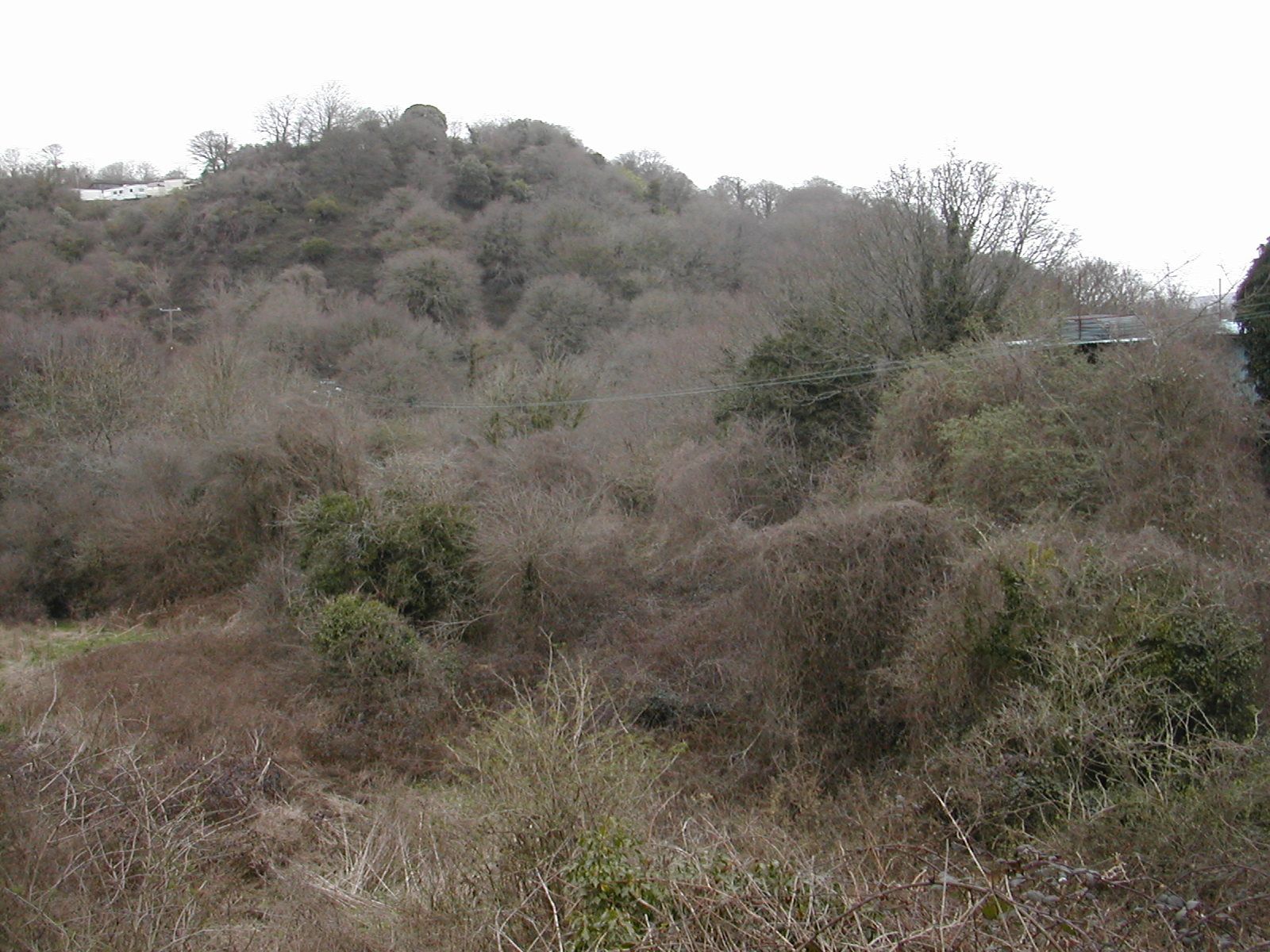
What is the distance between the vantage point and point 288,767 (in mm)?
12516

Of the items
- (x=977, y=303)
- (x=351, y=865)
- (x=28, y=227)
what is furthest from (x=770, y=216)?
(x=351, y=865)

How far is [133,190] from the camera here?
2672 inches

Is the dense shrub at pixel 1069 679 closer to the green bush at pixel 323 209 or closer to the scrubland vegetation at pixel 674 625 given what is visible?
the scrubland vegetation at pixel 674 625

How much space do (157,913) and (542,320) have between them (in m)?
35.0

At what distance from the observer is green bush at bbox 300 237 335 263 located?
44.7 m

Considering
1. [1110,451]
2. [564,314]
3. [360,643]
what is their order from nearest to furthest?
1. [1110,451]
2. [360,643]
3. [564,314]

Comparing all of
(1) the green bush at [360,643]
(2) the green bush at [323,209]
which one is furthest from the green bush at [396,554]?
(2) the green bush at [323,209]

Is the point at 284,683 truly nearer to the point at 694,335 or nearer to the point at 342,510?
the point at 342,510

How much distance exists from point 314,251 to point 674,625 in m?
35.1

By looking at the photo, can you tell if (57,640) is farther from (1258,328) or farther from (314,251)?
(314,251)

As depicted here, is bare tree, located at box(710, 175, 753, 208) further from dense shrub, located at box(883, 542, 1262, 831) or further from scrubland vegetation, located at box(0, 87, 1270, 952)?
dense shrub, located at box(883, 542, 1262, 831)

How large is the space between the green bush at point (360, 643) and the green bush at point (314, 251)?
33.4 m

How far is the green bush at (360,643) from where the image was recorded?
14695 millimetres

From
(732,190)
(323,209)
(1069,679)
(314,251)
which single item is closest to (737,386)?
(1069,679)
